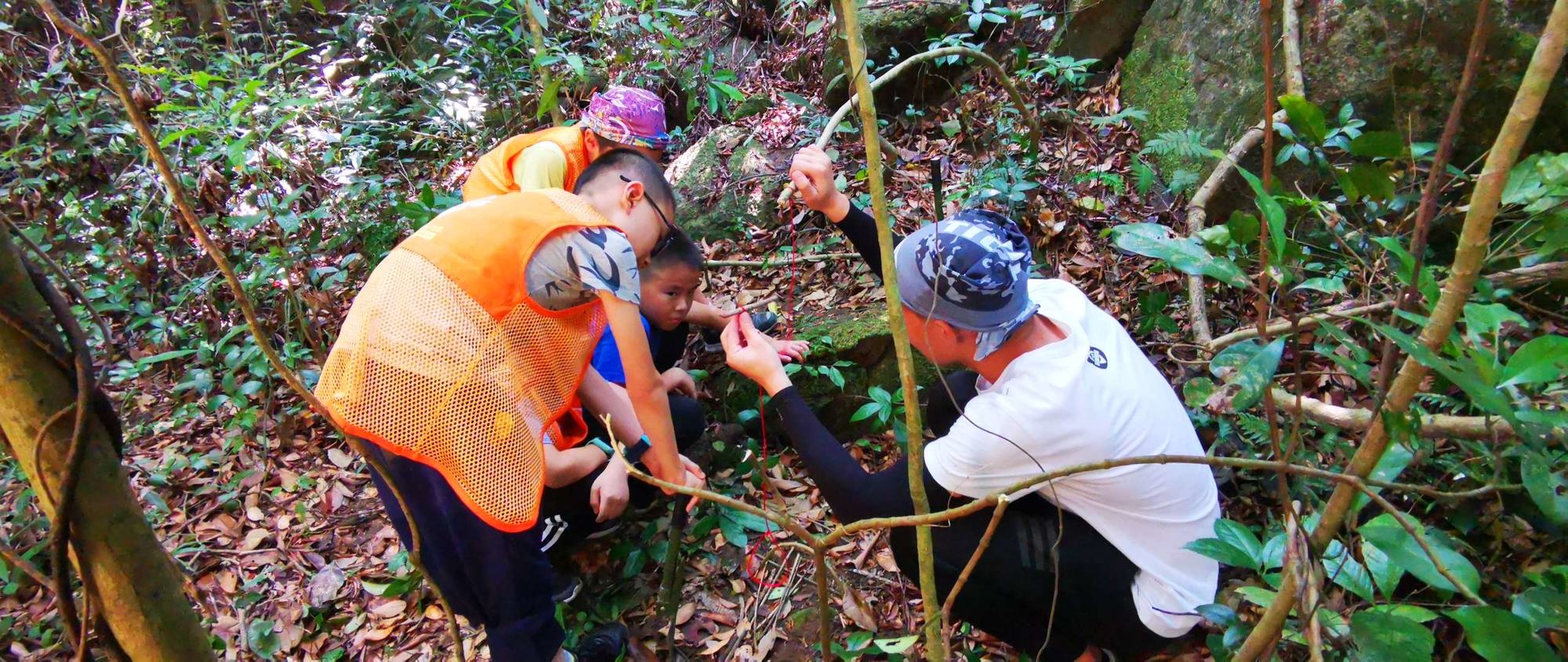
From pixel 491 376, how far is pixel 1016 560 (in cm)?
143

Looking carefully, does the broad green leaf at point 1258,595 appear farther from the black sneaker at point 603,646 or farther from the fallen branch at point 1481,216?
the black sneaker at point 603,646

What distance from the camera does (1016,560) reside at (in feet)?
6.63

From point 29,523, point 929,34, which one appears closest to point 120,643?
point 29,523

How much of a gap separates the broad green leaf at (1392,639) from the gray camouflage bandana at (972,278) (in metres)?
0.90

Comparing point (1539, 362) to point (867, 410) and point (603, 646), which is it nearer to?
point (867, 410)

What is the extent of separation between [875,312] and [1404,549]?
87.0 inches

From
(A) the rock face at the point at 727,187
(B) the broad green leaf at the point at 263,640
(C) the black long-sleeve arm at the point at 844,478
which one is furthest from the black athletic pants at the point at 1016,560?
(A) the rock face at the point at 727,187

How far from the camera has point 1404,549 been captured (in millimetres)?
1203

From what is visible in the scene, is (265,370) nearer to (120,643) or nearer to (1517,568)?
(120,643)

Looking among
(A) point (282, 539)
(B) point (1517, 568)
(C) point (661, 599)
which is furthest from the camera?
(A) point (282, 539)

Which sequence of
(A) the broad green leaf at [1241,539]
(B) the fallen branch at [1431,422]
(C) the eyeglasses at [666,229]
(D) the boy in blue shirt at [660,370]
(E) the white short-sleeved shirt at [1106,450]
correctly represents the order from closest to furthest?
(B) the fallen branch at [1431,422] → (A) the broad green leaf at [1241,539] → (E) the white short-sleeved shirt at [1106,450] → (C) the eyeglasses at [666,229] → (D) the boy in blue shirt at [660,370]

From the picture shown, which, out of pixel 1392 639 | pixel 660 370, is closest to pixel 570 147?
pixel 660 370

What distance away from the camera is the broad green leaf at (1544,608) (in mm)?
1126

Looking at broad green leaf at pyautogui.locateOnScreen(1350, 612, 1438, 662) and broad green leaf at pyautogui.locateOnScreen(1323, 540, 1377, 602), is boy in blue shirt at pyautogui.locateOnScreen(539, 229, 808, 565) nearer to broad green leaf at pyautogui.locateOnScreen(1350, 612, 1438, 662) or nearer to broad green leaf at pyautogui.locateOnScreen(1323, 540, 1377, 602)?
broad green leaf at pyautogui.locateOnScreen(1323, 540, 1377, 602)
